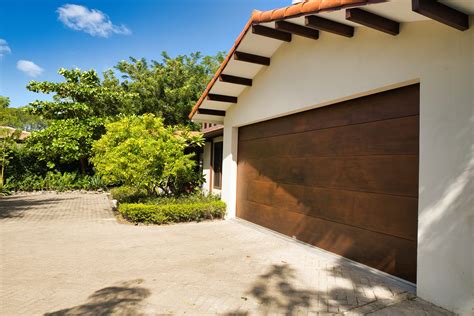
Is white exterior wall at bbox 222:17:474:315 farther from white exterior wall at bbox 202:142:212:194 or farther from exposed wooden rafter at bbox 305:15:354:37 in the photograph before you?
white exterior wall at bbox 202:142:212:194

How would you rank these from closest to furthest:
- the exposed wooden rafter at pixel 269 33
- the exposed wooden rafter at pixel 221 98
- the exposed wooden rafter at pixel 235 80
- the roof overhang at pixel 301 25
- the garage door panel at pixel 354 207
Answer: the roof overhang at pixel 301 25 < the garage door panel at pixel 354 207 < the exposed wooden rafter at pixel 269 33 < the exposed wooden rafter at pixel 235 80 < the exposed wooden rafter at pixel 221 98

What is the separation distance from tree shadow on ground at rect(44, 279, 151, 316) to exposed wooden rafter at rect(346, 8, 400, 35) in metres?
4.31

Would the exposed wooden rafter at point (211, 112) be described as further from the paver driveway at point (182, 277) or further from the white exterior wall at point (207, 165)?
the paver driveway at point (182, 277)

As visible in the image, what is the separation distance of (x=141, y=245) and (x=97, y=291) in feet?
7.81

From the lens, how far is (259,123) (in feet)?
27.0

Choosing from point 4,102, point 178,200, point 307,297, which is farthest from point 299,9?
point 4,102

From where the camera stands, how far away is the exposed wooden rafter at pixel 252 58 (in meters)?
7.01

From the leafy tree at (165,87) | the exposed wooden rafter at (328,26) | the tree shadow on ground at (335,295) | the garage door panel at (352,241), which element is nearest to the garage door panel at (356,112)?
the exposed wooden rafter at (328,26)

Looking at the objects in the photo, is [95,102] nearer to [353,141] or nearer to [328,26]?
[328,26]

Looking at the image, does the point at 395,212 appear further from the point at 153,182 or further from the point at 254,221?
the point at 153,182

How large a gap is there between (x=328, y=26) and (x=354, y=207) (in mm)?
2831

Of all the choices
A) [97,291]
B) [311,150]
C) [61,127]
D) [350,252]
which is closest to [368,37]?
[311,150]

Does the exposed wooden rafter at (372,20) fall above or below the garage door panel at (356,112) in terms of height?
above

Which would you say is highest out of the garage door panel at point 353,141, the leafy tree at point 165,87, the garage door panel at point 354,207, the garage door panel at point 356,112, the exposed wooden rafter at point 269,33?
the leafy tree at point 165,87
